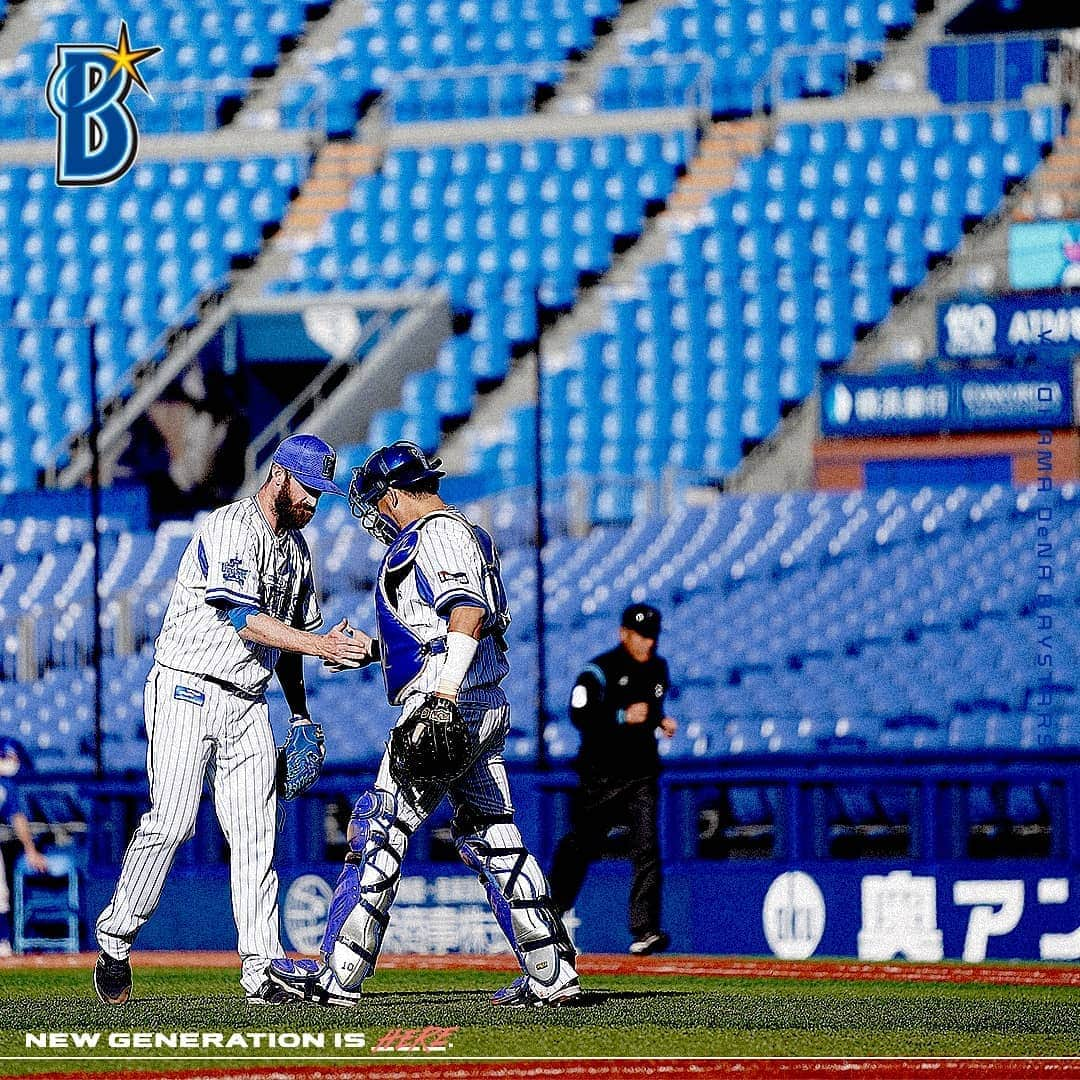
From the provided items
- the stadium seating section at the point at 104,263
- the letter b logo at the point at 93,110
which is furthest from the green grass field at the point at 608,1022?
the stadium seating section at the point at 104,263

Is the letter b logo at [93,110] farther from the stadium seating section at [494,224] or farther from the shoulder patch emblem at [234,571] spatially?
the shoulder patch emblem at [234,571]

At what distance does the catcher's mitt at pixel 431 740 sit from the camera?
584 centimetres

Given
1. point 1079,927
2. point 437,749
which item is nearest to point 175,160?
point 1079,927

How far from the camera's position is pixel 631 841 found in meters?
8.80

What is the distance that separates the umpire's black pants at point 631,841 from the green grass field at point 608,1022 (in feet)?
5.10

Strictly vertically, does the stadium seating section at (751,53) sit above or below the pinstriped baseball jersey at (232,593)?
above

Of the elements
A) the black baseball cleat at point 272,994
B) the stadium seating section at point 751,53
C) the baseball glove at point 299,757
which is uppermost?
the stadium seating section at point 751,53

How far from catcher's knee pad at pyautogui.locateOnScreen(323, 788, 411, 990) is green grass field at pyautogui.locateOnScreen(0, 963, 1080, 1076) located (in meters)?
0.14

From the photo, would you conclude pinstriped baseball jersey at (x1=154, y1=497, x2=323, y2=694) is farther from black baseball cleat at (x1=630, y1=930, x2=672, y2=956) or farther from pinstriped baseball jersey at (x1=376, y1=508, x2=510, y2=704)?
black baseball cleat at (x1=630, y1=930, x2=672, y2=956)

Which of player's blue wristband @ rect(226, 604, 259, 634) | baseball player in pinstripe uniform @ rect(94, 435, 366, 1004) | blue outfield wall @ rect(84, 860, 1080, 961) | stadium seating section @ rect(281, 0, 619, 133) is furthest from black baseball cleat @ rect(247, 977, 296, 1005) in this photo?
stadium seating section @ rect(281, 0, 619, 133)

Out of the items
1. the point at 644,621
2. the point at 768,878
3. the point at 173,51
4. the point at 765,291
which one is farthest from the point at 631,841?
the point at 173,51

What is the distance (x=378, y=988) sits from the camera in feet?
24.2

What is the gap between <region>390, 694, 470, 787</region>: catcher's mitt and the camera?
584 centimetres

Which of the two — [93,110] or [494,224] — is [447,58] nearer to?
[494,224]
